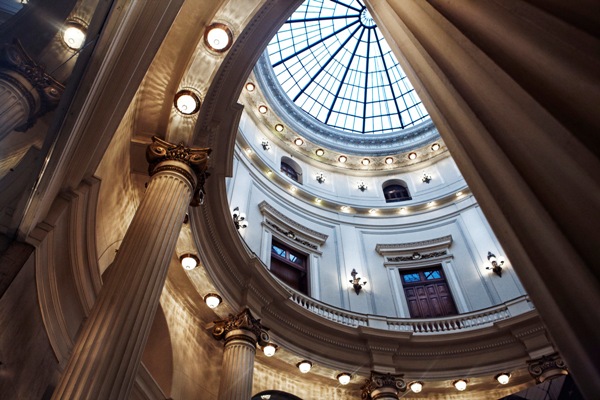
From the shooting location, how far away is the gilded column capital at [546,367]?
35.3ft

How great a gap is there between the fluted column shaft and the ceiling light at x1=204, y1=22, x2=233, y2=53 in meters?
5.86

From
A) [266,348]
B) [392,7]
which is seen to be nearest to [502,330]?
[266,348]

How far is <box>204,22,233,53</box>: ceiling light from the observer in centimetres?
767

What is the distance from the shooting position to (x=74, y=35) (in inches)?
140

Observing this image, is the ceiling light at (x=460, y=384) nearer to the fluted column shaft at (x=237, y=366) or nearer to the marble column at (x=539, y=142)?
the fluted column shaft at (x=237, y=366)

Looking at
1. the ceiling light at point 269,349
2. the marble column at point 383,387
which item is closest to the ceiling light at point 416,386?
the marble column at point 383,387

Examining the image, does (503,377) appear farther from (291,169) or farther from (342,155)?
(342,155)

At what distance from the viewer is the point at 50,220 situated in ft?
19.1

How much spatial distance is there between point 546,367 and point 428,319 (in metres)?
3.27

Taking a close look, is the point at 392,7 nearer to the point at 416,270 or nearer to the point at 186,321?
the point at 186,321

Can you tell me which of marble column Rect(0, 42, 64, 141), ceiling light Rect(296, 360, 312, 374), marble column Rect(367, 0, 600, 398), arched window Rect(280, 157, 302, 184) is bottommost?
marble column Rect(367, 0, 600, 398)

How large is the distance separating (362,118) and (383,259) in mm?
9320

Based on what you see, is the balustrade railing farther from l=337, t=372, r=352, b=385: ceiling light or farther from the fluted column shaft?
the fluted column shaft

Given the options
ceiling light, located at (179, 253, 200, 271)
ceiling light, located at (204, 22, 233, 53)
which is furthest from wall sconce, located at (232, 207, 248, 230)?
ceiling light, located at (204, 22, 233, 53)
